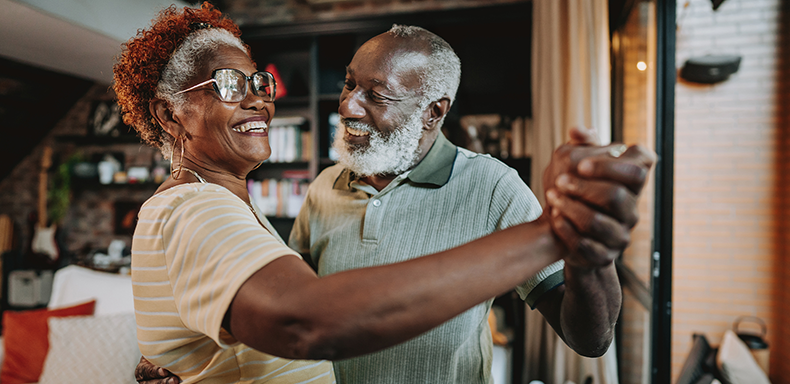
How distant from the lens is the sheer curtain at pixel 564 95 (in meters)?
2.18

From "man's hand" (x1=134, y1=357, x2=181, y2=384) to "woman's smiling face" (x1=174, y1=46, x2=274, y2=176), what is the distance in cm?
45

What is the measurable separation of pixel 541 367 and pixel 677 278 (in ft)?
5.68

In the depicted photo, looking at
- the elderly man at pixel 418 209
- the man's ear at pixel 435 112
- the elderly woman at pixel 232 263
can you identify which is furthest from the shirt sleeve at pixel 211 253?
the man's ear at pixel 435 112

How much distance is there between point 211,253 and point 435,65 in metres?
0.96

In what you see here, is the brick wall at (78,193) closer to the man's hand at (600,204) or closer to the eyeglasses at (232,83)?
the eyeglasses at (232,83)

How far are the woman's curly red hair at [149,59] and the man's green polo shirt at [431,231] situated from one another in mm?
525

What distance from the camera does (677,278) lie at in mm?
3594

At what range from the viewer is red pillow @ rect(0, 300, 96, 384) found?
2.49m

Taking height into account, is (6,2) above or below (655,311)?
above

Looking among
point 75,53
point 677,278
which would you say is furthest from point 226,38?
point 677,278

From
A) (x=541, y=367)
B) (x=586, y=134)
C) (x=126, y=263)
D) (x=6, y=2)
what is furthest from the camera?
(x=126, y=263)

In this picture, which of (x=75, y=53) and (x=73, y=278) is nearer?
(x=73, y=278)

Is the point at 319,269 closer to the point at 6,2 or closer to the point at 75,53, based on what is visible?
the point at 6,2

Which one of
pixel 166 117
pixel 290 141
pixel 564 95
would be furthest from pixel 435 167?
pixel 290 141
